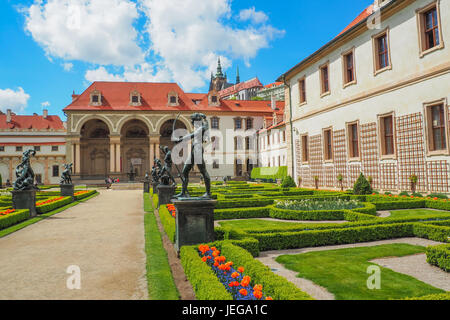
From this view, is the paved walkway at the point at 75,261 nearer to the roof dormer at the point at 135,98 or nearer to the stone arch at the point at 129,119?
the stone arch at the point at 129,119

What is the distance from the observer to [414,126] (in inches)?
549

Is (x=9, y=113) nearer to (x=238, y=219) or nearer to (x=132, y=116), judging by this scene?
(x=132, y=116)

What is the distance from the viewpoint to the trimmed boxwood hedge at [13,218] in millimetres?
9882

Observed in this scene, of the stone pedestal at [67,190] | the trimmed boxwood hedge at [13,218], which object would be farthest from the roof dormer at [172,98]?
the trimmed boxwood hedge at [13,218]

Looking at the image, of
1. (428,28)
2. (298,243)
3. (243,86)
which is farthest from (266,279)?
(243,86)

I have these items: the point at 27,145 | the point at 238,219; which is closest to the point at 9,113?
the point at 27,145

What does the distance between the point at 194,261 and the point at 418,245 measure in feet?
16.8

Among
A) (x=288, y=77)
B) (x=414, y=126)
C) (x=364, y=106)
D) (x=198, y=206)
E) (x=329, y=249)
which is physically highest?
(x=288, y=77)

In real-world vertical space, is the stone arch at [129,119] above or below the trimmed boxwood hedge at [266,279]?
above

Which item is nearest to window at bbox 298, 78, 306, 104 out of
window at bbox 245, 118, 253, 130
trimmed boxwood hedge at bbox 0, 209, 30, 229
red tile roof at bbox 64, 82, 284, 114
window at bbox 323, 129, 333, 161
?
window at bbox 323, 129, 333, 161

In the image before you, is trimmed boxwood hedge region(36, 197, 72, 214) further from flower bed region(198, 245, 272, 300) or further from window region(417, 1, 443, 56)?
window region(417, 1, 443, 56)

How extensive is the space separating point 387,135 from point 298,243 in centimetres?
1168

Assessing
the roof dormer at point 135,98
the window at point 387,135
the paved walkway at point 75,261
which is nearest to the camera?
the paved walkway at point 75,261

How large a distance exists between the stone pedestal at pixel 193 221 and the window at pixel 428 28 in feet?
42.2
